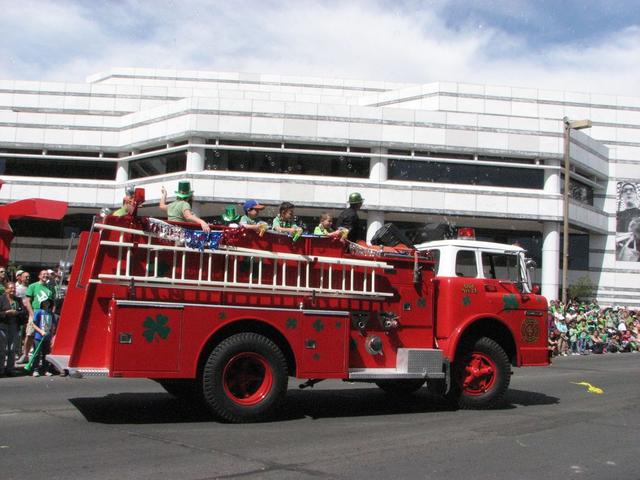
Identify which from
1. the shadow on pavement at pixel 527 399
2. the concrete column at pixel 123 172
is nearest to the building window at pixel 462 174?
the concrete column at pixel 123 172

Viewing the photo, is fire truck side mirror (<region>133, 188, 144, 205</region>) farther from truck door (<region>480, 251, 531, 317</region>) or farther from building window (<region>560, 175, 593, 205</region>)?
building window (<region>560, 175, 593, 205</region>)

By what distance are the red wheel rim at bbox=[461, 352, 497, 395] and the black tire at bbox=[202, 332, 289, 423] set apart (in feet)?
9.31

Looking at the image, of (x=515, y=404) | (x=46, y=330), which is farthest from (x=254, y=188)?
(x=515, y=404)

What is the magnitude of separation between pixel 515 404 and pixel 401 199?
2229 centimetres

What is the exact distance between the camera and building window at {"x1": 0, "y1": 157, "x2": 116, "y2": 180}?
120ft

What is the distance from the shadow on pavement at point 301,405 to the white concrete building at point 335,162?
21.1 metres

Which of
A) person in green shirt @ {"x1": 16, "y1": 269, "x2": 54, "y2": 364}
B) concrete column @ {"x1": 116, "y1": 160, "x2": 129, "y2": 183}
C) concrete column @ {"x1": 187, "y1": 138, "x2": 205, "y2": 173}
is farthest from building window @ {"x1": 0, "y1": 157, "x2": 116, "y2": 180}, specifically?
person in green shirt @ {"x1": 16, "y1": 269, "x2": 54, "y2": 364}

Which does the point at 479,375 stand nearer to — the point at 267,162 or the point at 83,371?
the point at 83,371

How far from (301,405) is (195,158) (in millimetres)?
23745

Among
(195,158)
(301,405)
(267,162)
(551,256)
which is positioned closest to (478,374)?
(301,405)

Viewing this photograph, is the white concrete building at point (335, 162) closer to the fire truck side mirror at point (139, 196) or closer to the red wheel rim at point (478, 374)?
the red wheel rim at point (478, 374)

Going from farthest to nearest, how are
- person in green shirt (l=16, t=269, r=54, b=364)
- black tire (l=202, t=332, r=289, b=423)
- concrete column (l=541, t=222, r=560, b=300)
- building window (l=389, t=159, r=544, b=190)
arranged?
concrete column (l=541, t=222, r=560, b=300), building window (l=389, t=159, r=544, b=190), person in green shirt (l=16, t=269, r=54, b=364), black tire (l=202, t=332, r=289, b=423)

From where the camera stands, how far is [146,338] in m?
7.61

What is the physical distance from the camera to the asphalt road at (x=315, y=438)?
241 inches
